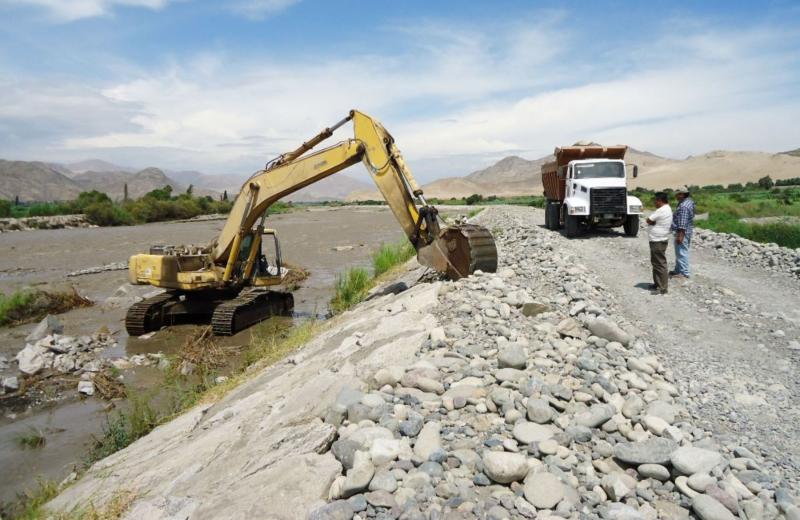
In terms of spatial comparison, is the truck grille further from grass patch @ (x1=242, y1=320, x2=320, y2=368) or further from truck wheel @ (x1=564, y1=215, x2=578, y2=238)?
grass patch @ (x1=242, y1=320, x2=320, y2=368)

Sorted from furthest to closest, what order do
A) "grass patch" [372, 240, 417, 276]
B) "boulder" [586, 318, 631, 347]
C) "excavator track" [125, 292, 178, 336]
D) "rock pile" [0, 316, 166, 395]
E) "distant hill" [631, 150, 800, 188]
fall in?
1. "distant hill" [631, 150, 800, 188]
2. "grass patch" [372, 240, 417, 276]
3. "excavator track" [125, 292, 178, 336]
4. "rock pile" [0, 316, 166, 395]
5. "boulder" [586, 318, 631, 347]

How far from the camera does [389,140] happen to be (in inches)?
417

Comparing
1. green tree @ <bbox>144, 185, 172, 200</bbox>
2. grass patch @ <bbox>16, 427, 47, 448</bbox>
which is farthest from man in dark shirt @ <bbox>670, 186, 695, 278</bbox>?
green tree @ <bbox>144, 185, 172, 200</bbox>

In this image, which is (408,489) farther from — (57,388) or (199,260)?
(199,260)

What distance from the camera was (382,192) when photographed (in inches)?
416

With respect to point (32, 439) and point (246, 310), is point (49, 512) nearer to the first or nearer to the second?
point (32, 439)

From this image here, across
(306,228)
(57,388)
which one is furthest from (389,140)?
(306,228)

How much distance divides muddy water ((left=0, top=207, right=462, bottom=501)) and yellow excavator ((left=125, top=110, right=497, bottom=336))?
632 mm

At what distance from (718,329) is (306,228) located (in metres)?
38.6

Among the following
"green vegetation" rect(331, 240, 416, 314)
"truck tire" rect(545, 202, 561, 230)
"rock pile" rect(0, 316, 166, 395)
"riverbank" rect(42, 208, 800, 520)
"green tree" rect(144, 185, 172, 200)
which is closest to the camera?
"riverbank" rect(42, 208, 800, 520)

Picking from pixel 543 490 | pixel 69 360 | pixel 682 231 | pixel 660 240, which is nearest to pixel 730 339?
pixel 660 240

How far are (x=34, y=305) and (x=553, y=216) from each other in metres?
15.0

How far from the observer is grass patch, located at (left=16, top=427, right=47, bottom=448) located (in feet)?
23.9

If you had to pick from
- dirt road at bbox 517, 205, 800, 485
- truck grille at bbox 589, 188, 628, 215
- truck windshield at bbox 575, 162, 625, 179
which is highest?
truck windshield at bbox 575, 162, 625, 179
